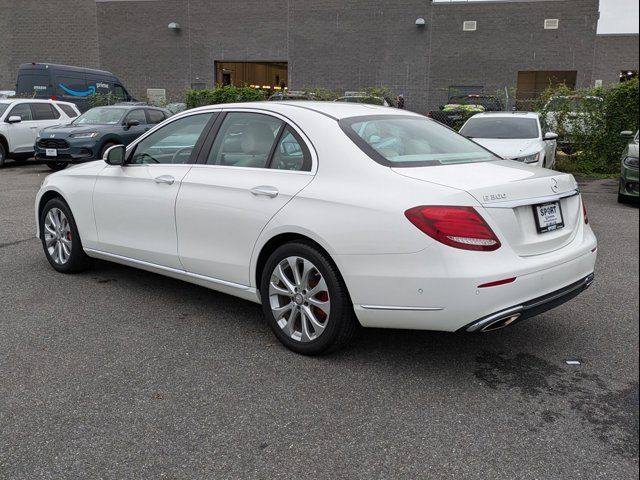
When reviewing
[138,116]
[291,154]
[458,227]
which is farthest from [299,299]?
[138,116]

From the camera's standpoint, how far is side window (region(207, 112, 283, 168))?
4.35 metres

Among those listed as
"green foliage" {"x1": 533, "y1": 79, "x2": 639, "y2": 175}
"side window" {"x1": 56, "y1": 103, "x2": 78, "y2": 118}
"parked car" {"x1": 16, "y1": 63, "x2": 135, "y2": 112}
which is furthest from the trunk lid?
"parked car" {"x1": 16, "y1": 63, "x2": 135, "y2": 112}

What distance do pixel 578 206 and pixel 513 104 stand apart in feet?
50.6

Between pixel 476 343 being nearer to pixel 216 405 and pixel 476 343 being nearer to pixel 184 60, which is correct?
pixel 216 405

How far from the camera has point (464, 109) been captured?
57.5ft

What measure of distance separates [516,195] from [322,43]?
27.9 meters

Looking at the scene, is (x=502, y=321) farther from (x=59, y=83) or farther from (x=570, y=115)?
(x=59, y=83)

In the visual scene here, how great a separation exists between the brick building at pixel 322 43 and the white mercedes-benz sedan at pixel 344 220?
77.0 ft

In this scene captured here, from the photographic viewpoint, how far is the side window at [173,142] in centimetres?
483

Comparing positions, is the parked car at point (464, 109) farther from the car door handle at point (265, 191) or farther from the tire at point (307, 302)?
the tire at point (307, 302)

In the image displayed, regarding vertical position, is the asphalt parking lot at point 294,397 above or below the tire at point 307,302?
below

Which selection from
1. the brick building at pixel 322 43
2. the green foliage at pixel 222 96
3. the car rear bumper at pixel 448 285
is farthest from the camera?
the brick building at pixel 322 43

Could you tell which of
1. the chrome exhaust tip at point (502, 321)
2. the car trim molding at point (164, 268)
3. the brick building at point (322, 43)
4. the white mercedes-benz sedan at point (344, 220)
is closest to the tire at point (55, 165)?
the car trim molding at point (164, 268)

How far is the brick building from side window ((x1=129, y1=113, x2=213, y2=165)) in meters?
23.3
